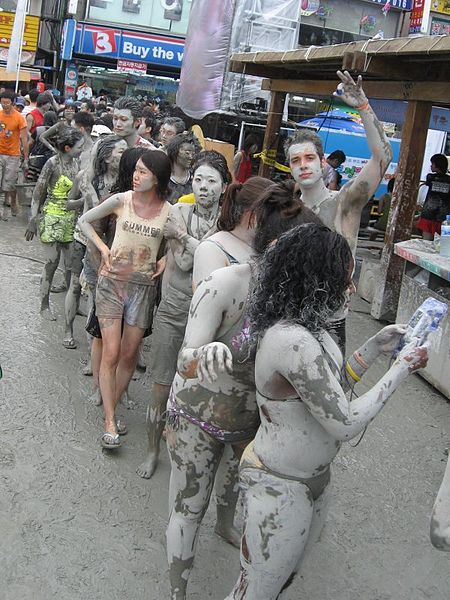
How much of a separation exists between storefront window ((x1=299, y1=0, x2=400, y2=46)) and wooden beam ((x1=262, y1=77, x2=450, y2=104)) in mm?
15744

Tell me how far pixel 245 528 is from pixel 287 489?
210 mm

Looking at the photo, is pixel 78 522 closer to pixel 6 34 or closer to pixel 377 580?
pixel 377 580

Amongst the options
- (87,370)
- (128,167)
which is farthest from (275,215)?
(87,370)

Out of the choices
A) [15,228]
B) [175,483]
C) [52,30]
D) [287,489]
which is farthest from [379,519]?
[52,30]

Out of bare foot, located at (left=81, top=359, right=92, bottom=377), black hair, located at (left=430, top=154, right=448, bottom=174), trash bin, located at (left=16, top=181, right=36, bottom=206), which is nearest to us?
bare foot, located at (left=81, top=359, right=92, bottom=377)

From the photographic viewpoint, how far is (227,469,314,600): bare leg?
239 cm

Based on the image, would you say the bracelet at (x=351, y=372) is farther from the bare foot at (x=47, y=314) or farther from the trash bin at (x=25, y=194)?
the trash bin at (x=25, y=194)

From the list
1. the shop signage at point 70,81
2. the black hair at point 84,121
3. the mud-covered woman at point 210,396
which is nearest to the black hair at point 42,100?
the black hair at point 84,121

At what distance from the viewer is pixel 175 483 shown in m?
2.95

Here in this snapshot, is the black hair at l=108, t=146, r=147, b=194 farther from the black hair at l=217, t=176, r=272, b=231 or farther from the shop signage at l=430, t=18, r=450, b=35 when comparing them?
the shop signage at l=430, t=18, r=450, b=35

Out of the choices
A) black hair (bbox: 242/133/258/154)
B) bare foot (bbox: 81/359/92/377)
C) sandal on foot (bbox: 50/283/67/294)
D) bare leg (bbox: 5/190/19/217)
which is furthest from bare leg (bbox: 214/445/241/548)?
black hair (bbox: 242/133/258/154)

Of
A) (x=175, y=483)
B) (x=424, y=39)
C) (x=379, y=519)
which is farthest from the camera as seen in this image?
(x=424, y=39)

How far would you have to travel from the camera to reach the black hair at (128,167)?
4621 mm

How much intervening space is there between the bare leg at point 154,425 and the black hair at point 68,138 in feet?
11.2
